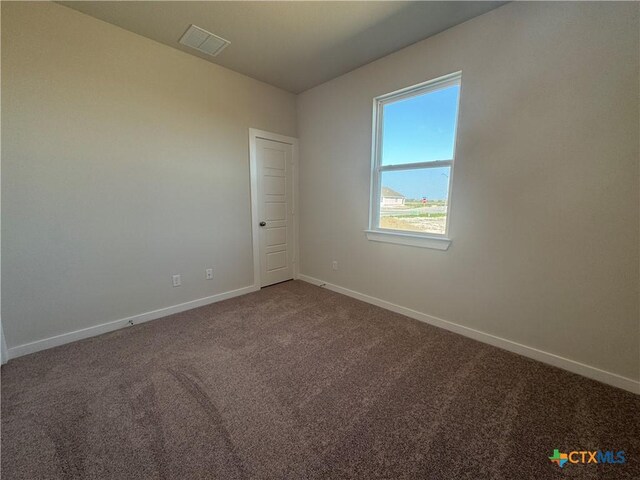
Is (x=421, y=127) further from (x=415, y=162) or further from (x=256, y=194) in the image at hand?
(x=256, y=194)

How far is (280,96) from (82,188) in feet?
8.18

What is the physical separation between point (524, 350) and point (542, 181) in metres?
1.35

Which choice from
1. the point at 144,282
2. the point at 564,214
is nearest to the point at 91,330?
the point at 144,282

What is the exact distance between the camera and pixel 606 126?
1614mm

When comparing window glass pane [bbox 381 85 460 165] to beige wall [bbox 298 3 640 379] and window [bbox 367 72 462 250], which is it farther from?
beige wall [bbox 298 3 640 379]

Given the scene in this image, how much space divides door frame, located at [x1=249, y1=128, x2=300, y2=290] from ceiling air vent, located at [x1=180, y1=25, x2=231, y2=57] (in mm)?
863

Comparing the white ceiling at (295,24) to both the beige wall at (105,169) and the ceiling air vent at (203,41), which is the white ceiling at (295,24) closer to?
the ceiling air vent at (203,41)

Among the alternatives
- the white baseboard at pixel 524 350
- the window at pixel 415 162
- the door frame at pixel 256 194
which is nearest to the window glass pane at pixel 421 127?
the window at pixel 415 162

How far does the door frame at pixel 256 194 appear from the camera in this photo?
3.21 metres

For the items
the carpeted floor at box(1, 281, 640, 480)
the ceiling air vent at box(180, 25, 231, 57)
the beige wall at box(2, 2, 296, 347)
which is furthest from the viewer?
the ceiling air vent at box(180, 25, 231, 57)

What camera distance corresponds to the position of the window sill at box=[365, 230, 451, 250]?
7.86 ft

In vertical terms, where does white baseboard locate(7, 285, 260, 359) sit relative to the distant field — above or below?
below

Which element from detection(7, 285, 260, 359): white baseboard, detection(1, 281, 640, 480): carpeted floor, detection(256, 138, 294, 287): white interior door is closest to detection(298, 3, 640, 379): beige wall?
detection(1, 281, 640, 480): carpeted floor

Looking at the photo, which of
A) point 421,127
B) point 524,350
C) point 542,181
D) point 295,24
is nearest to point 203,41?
point 295,24
